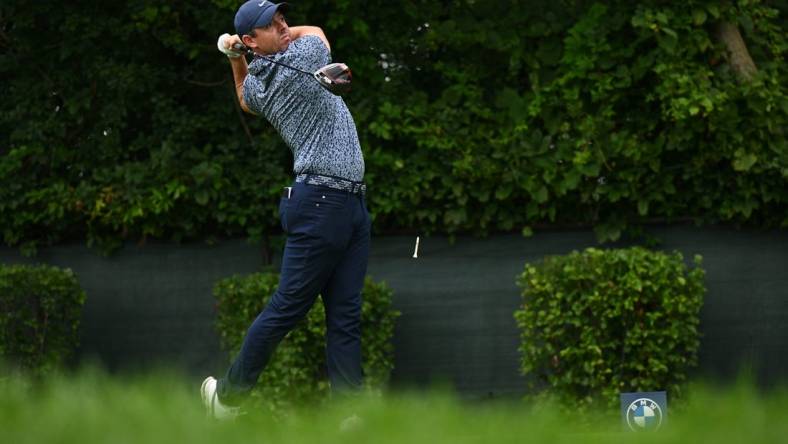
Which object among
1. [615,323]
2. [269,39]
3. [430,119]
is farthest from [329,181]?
[430,119]

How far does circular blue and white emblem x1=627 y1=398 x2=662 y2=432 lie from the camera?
469 centimetres

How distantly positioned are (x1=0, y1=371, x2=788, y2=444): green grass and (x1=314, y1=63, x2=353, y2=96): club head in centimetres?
118

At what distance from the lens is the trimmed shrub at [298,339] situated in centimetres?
706

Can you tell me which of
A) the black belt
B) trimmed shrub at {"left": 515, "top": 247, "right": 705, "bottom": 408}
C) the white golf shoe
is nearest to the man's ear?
the black belt

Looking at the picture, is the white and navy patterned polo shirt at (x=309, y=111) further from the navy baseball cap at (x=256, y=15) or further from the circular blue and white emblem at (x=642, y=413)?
the circular blue and white emblem at (x=642, y=413)

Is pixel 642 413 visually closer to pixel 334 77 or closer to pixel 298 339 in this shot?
pixel 334 77

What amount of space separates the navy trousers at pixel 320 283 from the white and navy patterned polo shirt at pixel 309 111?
0.10 metres

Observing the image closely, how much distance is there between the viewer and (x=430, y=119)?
7.78 metres

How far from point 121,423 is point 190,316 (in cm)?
439

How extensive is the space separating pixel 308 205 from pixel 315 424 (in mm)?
889

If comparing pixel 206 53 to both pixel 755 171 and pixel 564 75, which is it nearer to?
pixel 564 75

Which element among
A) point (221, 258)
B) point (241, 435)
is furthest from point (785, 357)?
point (241, 435)

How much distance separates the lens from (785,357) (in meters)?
7.48

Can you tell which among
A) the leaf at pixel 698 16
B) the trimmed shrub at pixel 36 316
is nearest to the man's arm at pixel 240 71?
the trimmed shrub at pixel 36 316
